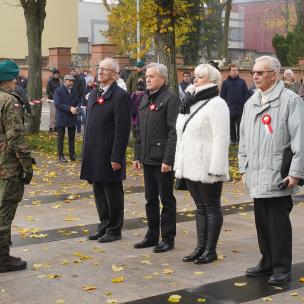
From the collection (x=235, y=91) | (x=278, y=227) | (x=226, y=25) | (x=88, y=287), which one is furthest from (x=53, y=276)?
(x=226, y=25)

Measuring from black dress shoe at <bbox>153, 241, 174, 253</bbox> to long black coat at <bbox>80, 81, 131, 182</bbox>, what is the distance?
0.91m

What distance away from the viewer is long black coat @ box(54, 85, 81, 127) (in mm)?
14633

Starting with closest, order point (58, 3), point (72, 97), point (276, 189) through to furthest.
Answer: point (276, 189) < point (72, 97) < point (58, 3)

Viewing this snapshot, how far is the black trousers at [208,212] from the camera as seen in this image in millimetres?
6906

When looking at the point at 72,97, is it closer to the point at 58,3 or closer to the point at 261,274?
the point at 261,274

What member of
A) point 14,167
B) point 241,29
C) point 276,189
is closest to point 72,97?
point 14,167

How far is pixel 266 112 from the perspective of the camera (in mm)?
6242

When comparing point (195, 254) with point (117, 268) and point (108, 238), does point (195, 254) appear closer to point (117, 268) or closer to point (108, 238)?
point (117, 268)

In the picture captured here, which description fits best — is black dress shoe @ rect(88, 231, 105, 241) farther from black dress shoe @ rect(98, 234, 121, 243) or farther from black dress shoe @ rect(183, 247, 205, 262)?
black dress shoe @ rect(183, 247, 205, 262)

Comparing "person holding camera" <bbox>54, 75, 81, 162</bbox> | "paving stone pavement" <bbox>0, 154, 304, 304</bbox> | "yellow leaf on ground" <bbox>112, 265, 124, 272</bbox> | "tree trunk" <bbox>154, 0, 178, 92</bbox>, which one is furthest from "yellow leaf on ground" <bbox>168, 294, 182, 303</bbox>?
"tree trunk" <bbox>154, 0, 178, 92</bbox>

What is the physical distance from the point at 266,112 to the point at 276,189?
26.7 inches

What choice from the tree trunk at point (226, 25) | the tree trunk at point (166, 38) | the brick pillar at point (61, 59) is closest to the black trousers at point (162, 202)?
the tree trunk at point (166, 38)

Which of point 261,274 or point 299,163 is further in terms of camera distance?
point 261,274

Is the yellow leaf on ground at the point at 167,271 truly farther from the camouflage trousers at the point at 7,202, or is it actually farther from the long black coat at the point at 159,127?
the camouflage trousers at the point at 7,202
